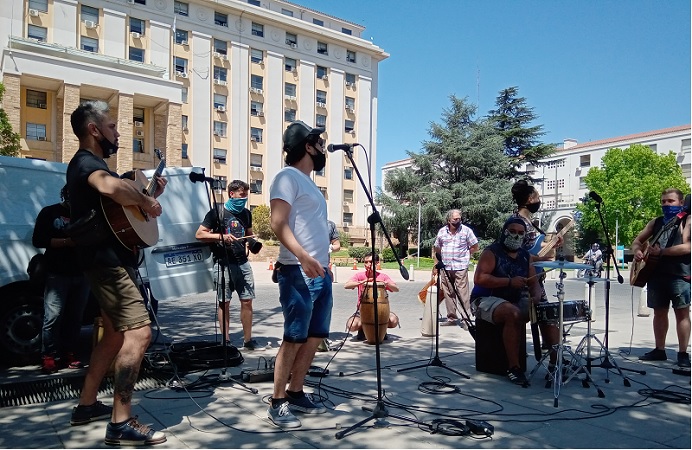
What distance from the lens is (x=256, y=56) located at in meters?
53.8

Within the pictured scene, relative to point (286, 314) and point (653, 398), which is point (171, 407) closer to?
point (286, 314)

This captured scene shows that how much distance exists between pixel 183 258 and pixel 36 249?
1.65m

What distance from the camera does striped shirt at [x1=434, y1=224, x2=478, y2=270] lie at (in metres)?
9.81

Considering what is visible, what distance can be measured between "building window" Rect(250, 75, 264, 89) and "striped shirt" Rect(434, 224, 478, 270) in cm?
4697

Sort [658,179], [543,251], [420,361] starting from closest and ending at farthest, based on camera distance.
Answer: [543,251] < [420,361] < [658,179]

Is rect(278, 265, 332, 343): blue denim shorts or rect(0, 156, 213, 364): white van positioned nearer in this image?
rect(278, 265, 332, 343): blue denim shorts

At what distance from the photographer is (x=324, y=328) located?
13.8 feet

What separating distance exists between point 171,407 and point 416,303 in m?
9.31

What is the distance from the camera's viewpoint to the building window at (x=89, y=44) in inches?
1745

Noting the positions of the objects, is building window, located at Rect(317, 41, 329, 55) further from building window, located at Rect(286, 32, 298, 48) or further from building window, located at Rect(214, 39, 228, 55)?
building window, located at Rect(214, 39, 228, 55)

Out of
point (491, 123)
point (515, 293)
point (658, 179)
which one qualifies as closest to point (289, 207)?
point (515, 293)

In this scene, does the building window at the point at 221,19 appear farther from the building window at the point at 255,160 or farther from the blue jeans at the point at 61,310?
the blue jeans at the point at 61,310

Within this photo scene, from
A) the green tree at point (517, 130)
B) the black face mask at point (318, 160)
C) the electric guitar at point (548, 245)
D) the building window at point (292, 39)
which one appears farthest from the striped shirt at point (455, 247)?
the building window at point (292, 39)

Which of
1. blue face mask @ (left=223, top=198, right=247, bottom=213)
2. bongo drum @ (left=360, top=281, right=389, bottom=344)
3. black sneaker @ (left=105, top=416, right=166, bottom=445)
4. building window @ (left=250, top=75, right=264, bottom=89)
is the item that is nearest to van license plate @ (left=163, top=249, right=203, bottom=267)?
blue face mask @ (left=223, top=198, right=247, bottom=213)
